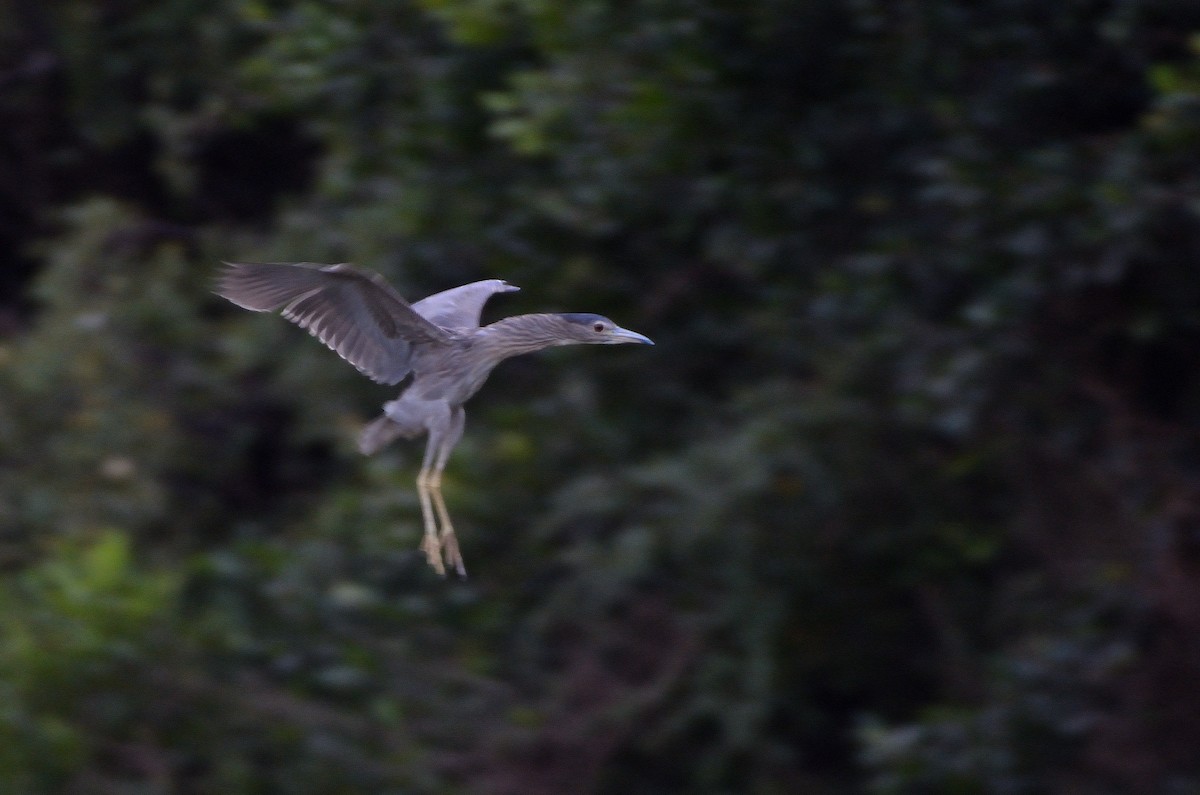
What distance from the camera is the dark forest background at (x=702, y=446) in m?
6.73

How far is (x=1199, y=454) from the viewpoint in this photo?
6.82 metres

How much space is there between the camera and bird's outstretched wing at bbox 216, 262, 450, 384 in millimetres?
4227

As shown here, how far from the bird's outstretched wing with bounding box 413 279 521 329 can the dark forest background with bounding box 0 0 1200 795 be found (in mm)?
1960

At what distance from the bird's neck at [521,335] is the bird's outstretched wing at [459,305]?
1.03 feet

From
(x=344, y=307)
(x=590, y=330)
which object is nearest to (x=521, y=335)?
(x=590, y=330)

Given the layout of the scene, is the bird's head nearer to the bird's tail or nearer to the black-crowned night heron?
the black-crowned night heron

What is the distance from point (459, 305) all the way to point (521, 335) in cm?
61

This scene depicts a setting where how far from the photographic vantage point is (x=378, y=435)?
4.84m

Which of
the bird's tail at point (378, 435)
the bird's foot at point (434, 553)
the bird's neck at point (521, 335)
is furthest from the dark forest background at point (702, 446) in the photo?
the bird's foot at point (434, 553)

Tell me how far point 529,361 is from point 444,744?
1.89 m

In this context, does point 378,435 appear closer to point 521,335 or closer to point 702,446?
point 521,335

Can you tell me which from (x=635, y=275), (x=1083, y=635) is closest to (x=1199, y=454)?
(x=1083, y=635)

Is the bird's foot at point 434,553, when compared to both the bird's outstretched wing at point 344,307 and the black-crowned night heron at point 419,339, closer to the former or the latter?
the black-crowned night heron at point 419,339

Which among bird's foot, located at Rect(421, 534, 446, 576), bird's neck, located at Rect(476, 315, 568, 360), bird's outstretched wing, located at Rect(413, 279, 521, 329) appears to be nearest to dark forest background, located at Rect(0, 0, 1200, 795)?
bird's outstretched wing, located at Rect(413, 279, 521, 329)
